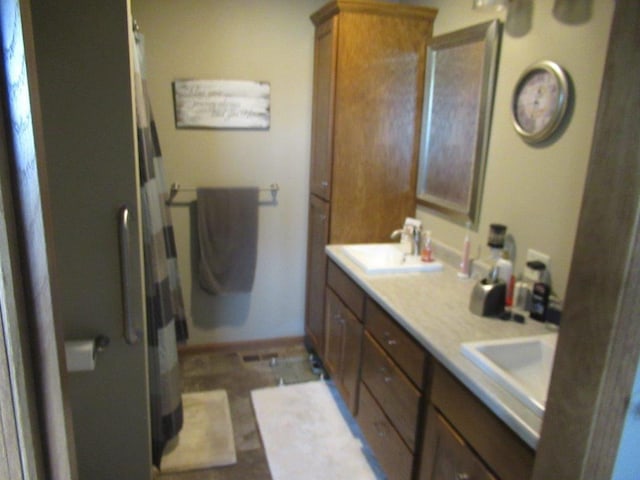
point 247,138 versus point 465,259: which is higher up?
point 247,138

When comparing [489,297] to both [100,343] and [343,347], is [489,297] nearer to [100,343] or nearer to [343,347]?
[343,347]

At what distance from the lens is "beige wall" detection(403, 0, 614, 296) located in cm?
150

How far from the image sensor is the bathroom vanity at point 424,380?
118cm

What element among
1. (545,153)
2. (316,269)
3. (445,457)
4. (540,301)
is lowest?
(445,457)

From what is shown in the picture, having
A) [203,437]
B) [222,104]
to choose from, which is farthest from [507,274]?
[222,104]

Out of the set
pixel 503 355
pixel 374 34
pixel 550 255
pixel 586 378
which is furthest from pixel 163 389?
pixel 374 34

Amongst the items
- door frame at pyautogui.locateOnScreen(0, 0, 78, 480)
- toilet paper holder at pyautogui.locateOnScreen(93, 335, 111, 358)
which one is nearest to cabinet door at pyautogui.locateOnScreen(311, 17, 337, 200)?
toilet paper holder at pyautogui.locateOnScreen(93, 335, 111, 358)

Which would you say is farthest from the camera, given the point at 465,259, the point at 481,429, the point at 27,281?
the point at 465,259

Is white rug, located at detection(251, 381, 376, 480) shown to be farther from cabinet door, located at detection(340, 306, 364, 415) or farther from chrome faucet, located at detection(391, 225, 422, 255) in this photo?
chrome faucet, located at detection(391, 225, 422, 255)

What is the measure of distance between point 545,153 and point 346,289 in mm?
1082

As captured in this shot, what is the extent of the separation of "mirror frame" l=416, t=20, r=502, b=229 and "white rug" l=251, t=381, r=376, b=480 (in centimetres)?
122

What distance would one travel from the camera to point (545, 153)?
169 cm

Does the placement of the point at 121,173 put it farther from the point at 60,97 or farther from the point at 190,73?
the point at 190,73

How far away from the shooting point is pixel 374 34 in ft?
7.79
